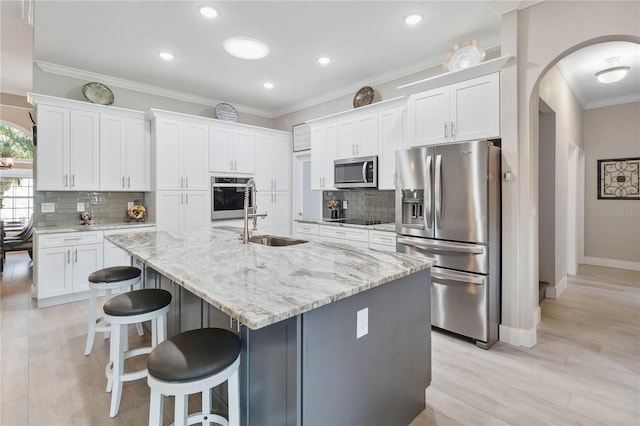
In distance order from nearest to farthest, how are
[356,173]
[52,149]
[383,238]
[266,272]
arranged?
[266,272] < [383,238] < [52,149] < [356,173]

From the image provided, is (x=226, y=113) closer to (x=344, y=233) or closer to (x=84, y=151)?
(x=84, y=151)

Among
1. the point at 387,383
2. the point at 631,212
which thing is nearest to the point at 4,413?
the point at 387,383

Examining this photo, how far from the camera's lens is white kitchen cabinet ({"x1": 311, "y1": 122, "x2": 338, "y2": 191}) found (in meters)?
4.73

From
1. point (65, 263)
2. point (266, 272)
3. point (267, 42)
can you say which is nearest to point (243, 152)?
point (267, 42)

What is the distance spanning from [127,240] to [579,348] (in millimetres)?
3955

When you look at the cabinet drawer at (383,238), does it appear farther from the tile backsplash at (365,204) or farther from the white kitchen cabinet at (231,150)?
the white kitchen cabinet at (231,150)

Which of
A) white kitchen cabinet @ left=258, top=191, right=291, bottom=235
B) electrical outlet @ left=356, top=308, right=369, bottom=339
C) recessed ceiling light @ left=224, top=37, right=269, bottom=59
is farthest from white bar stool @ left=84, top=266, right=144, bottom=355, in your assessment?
white kitchen cabinet @ left=258, top=191, right=291, bottom=235

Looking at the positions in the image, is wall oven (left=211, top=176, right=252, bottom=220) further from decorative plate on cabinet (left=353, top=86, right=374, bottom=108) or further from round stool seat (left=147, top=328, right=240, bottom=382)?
round stool seat (left=147, top=328, right=240, bottom=382)

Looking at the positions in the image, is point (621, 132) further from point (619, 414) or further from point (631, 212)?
point (619, 414)

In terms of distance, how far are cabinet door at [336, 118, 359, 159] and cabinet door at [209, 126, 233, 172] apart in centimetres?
185

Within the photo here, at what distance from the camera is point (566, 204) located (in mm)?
4352

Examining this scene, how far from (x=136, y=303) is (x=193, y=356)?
90 centimetres

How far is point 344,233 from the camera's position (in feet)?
13.6

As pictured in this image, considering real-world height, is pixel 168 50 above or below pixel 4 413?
above
